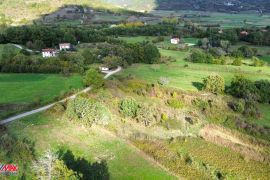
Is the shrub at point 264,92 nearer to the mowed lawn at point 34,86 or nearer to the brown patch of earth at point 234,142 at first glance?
the brown patch of earth at point 234,142

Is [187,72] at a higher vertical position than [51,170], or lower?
lower

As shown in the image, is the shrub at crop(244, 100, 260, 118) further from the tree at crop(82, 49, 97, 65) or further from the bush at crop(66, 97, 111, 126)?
the tree at crop(82, 49, 97, 65)

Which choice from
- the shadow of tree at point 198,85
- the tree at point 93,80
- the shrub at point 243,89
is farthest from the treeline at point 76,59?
the shrub at point 243,89

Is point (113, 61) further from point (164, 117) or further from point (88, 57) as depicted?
point (164, 117)

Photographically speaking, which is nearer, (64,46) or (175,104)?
(175,104)

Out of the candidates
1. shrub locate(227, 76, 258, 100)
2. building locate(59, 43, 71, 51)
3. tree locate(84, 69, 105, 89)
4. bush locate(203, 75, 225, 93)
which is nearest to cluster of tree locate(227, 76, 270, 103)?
shrub locate(227, 76, 258, 100)

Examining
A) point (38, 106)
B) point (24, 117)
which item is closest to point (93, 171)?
point (24, 117)

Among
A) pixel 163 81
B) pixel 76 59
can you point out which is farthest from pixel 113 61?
pixel 163 81
